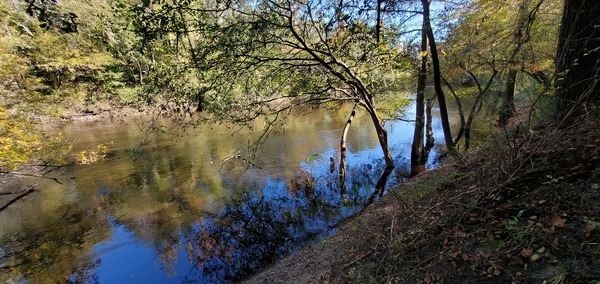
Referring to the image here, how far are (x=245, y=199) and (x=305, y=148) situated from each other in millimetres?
6911

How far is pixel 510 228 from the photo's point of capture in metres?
2.59

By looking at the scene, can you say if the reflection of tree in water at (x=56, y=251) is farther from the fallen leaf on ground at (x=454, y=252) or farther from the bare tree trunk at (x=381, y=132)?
the bare tree trunk at (x=381, y=132)

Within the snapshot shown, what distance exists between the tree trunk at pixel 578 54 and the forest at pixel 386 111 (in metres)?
0.02

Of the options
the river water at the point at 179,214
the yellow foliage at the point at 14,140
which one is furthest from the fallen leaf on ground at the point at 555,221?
the yellow foliage at the point at 14,140

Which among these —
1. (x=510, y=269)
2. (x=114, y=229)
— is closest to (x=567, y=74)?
(x=510, y=269)

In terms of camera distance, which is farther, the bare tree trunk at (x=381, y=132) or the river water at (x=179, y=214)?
the bare tree trunk at (x=381, y=132)

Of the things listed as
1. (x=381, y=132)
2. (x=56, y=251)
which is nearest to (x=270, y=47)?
(x=381, y=132)

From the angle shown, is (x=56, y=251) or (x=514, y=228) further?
(x=56, y=251)

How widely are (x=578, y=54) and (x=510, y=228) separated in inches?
104

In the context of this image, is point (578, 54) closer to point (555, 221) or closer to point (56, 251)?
point (555, 221)

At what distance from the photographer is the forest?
2.67 metres

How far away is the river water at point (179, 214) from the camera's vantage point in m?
7.11

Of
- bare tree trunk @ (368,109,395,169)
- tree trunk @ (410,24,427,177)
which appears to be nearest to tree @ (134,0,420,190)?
bare tree trunk @ (368,109,395,169)

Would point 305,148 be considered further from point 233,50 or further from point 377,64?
point 233,50
